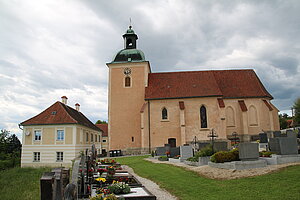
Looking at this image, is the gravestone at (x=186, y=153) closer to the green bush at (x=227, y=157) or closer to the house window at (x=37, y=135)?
the green bush at (x=227, y=157)

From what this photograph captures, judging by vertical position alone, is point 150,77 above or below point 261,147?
above

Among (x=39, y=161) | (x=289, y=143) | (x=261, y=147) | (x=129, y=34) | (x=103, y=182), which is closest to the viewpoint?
(x=103, y=182)

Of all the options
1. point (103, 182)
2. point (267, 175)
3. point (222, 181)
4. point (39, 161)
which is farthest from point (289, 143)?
point (39, 161)

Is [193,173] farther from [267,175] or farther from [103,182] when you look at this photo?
[103,182]

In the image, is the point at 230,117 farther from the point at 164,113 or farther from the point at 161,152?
the point at 161,152

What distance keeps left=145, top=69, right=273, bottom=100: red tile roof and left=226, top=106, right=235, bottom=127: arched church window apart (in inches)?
66.3

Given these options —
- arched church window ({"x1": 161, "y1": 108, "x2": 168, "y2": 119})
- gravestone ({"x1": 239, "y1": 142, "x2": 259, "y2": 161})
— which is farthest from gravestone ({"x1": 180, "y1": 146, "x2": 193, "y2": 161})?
arched church window ({"x1": 161, "y1": 108, "x2": 168, "y2": 119})

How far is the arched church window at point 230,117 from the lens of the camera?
31.9 meters

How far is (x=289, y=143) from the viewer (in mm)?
12359

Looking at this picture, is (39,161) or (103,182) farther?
(39,161)

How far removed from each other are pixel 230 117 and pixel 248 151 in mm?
20835

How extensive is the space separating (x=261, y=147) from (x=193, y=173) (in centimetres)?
909

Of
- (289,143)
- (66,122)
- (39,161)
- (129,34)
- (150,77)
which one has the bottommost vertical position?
(39,161)

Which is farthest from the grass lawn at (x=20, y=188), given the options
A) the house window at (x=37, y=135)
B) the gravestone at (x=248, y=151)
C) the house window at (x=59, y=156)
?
the house window at (x=37, y=135)
